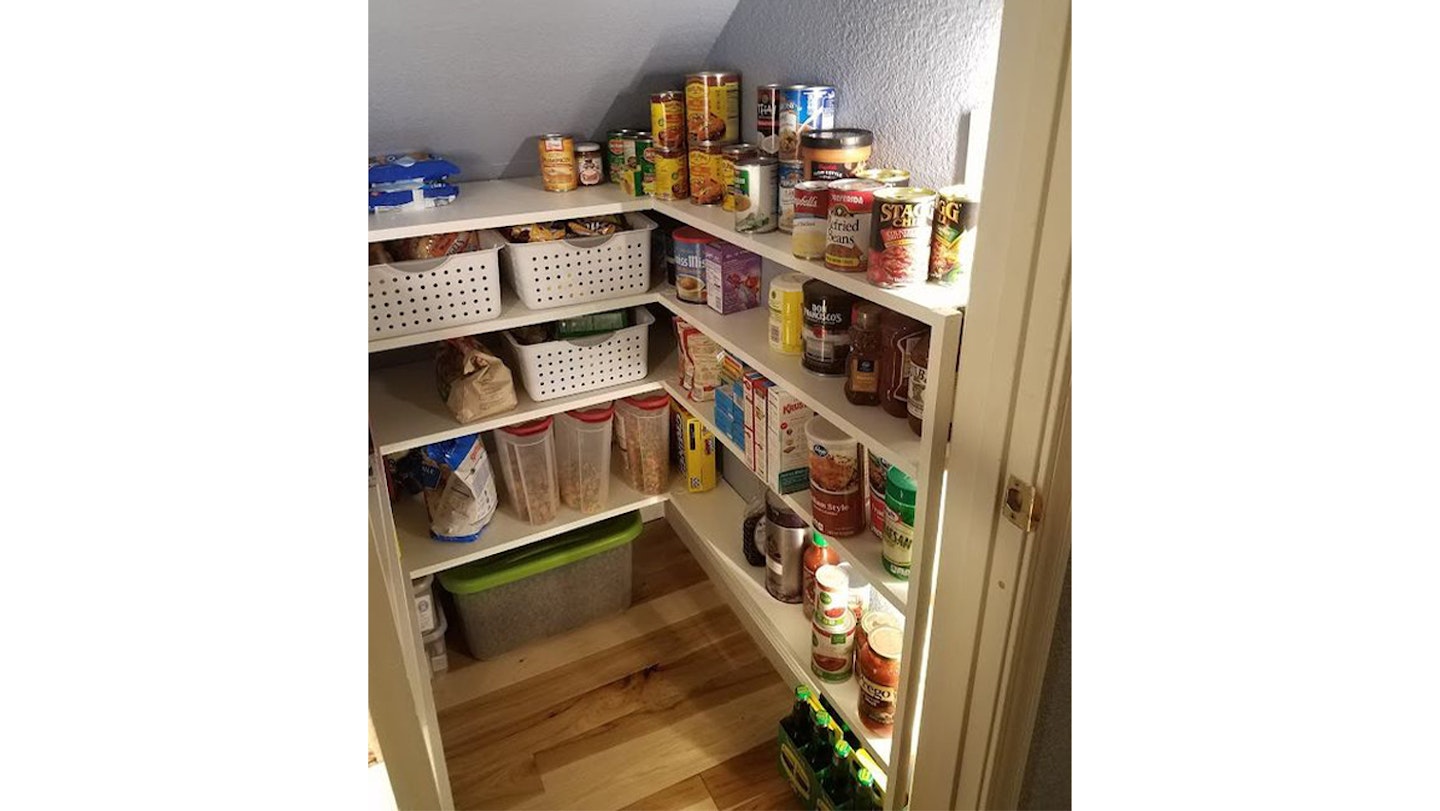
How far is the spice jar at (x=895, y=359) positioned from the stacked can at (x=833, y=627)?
49cm

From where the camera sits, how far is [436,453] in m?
1.86

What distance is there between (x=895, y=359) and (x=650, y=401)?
979mm

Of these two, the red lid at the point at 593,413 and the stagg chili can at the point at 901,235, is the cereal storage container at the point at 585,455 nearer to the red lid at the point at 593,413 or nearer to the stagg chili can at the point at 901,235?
the red lid at the point at 593,413

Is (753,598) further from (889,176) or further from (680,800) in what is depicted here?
(889,176)

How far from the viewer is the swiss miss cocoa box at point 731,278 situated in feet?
5.61

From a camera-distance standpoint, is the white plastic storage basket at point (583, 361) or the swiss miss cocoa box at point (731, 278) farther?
the white plastic storage basket at point (583, 361)

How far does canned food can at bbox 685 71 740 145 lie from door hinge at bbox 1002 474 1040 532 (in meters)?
1.07

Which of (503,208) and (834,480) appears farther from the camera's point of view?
(503,208)

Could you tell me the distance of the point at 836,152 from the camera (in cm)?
129

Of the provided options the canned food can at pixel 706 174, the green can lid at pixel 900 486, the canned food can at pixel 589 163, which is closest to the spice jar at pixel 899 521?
the green can lid at pixel 900 486

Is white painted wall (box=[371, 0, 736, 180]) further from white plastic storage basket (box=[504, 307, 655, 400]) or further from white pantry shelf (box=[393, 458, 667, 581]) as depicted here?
white pantry shelf (box=[393, 458, 667, 581])

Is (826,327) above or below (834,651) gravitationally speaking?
above

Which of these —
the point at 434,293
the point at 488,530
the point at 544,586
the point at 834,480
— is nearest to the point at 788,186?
the point at 834,480
